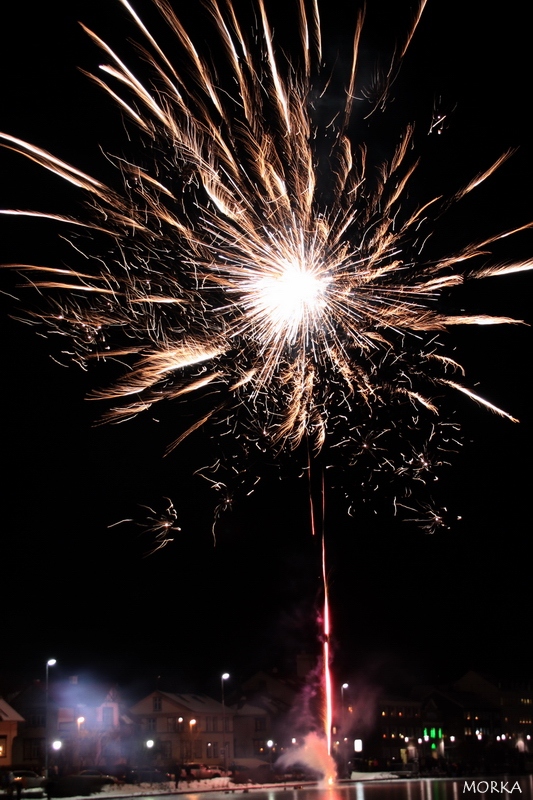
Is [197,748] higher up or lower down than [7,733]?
lower down

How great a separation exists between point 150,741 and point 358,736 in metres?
28.1

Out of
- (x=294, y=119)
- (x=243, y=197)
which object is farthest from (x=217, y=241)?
(x=294, y=119)

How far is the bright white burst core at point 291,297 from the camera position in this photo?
16703 mm

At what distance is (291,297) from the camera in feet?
55.2

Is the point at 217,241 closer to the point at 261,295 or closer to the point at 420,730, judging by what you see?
the point at 261,295

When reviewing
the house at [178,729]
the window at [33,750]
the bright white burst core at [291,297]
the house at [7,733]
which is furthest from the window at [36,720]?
the bright white burst core at [291,297]

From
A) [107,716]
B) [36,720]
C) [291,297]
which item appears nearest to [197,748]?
[107,716]

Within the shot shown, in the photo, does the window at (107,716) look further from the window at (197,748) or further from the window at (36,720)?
the window at (197,748)

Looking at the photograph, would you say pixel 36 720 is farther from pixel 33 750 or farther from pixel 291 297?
pixel 291 297

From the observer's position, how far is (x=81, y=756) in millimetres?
58594

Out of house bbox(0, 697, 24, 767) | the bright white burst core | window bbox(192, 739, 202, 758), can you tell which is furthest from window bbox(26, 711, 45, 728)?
the bright white burst core

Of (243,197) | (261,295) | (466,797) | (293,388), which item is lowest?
(466,797)

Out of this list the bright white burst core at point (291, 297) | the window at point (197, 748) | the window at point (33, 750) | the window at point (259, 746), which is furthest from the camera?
the window at point (259, 746)

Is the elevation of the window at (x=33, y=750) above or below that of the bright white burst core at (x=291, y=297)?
below
